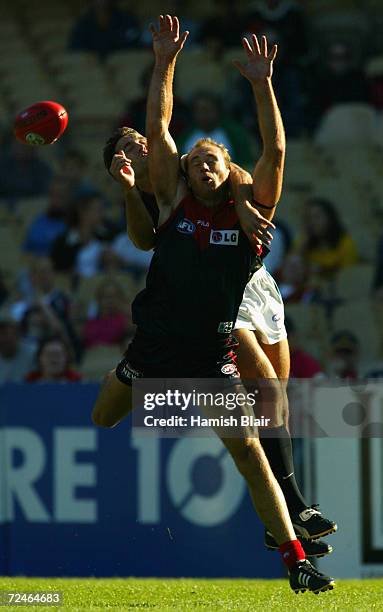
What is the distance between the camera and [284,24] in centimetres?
1594

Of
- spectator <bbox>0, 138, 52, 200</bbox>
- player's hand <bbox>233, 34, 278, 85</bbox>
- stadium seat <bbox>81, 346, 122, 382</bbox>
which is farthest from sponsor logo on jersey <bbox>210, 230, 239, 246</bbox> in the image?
spectator <bbox>0, 138, 52, 200</bbox>

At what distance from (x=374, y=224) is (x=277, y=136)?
7456 mm

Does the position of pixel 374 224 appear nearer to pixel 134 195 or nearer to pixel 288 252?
pixel 288 252

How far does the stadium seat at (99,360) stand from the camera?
1323cm

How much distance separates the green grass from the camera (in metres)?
7.49

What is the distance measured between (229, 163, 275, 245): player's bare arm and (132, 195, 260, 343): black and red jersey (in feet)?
0.26

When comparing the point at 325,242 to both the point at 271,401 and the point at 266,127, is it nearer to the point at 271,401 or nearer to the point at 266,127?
the point at 271,401

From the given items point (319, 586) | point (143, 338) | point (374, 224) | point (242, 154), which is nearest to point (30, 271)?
point (242, 154)

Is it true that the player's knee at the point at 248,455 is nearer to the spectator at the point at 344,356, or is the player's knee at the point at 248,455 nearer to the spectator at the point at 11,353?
the spectator at the point at 344,356

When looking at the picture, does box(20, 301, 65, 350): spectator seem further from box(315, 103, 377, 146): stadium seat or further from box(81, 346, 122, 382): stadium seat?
box(315, 103, 377, 146): stadium seat

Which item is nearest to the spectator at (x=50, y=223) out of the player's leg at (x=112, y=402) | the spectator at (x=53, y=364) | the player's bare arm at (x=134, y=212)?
the spectator at (x=53, y=364)

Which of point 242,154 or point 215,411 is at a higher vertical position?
point 242,154

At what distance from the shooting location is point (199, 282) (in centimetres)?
761

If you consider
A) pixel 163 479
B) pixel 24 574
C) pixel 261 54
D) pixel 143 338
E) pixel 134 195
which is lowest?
pixel 24 574
